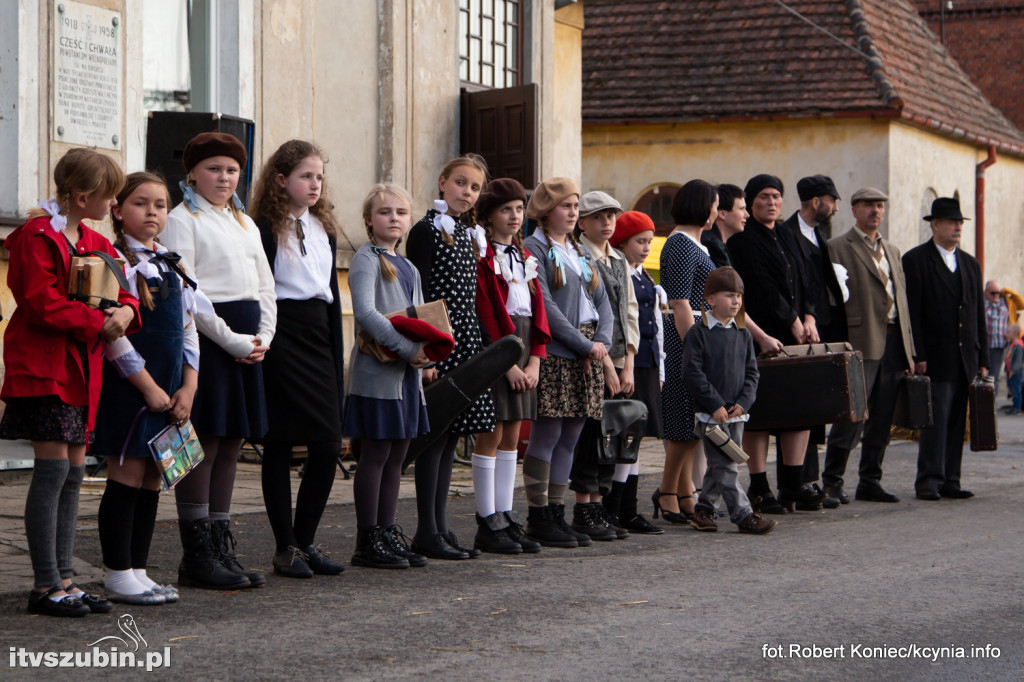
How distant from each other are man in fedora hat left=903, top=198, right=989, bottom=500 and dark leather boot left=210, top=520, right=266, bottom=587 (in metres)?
5.56

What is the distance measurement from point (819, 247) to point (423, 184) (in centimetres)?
534

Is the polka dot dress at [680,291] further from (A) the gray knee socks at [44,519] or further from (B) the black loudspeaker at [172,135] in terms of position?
(A) the gray knee socks at [44,519]

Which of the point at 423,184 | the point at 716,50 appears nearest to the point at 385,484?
the point at 423,184

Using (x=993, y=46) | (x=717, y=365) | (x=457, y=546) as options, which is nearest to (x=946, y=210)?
(x=717, y=365)

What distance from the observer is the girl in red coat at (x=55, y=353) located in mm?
5281

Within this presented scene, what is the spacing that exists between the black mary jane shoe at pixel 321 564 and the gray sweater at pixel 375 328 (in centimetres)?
73

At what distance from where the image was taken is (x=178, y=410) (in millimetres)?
5609

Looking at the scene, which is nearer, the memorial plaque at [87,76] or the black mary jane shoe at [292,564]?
the black mary jane shoe at [292,564]

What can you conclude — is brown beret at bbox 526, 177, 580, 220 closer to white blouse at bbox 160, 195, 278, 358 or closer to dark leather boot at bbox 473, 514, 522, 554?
dark leather boot at bbox 473, 514, 522, 554

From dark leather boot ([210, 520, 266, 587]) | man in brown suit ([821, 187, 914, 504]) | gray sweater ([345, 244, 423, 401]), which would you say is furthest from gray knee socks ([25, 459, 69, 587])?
man in brown suit ([821, 187, 914, 504])

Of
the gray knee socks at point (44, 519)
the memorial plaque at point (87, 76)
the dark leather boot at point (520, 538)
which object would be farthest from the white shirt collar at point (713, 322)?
the memorial plaque at point (87, 76)

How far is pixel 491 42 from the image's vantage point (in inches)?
611

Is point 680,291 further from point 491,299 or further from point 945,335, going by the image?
point 945,335

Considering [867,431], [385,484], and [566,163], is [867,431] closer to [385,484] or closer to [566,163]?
[385,484]
